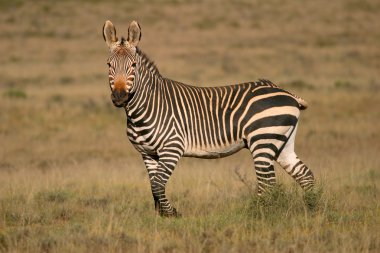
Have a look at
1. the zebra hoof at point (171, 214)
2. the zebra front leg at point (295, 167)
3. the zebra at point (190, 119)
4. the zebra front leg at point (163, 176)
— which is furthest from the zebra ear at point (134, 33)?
the zebra front leg at point (295, 167)

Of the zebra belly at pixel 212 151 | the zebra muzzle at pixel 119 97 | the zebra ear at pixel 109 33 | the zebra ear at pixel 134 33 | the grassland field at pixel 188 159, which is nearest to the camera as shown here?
the grassland field at pixel 188 159

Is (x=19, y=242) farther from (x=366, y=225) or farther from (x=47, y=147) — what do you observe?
(x=47, y=147)

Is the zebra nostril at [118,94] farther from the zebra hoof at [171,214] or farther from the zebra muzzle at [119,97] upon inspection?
the zebra hoof at [171,214]

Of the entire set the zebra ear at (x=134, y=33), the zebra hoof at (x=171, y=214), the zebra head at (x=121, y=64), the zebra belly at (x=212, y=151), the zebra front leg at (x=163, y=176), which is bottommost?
the zebra hoof at (x=171, y=214)

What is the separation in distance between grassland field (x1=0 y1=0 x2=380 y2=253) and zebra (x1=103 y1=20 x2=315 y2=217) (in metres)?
0.51

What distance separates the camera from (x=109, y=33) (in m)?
9.36

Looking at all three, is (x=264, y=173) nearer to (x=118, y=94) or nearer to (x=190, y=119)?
(x=190, y=119)

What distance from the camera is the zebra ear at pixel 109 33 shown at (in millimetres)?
9328

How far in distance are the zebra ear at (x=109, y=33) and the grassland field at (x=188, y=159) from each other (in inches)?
85.7

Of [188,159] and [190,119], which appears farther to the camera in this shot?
[188,159]

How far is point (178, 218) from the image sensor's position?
8938 millimetres

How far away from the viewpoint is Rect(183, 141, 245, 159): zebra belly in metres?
9.43

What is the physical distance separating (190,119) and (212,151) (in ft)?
1.65

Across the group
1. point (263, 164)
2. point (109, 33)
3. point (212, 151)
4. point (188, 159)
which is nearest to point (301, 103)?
point (263, 164)
